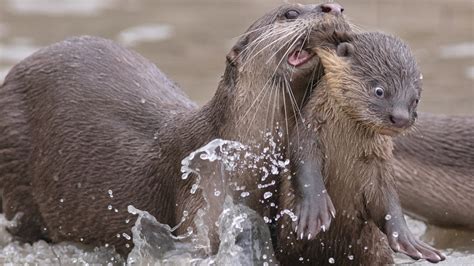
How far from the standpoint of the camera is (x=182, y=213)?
4.23 meters

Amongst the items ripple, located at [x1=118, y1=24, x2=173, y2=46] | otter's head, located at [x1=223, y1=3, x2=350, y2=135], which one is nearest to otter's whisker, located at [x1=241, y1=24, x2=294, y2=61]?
otter's head, located at [x1=223, y1=3, x2=350, y2=135]

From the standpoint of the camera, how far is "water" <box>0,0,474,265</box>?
283 inches

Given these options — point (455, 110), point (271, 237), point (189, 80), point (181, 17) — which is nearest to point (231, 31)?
point (181, 17)

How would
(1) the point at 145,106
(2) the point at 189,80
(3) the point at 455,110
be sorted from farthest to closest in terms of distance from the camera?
(2) the point at 189,80
(3) the point at 455,110
(1) the point at 145,106

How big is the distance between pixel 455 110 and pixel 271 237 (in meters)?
2.74

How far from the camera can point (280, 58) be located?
3973 millimetres

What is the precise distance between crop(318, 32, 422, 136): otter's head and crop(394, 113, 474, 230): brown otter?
5.03 feet

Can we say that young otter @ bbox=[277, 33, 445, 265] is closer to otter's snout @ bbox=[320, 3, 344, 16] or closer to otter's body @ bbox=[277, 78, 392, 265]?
otter's body @ bbox=[277, 78, 392, 265]

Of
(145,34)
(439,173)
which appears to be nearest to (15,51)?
(145,34)

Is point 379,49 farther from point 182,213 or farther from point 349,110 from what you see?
point 182,213

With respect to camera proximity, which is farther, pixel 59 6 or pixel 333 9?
pixel 59 6

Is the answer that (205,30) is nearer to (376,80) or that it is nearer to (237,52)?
(237,52)

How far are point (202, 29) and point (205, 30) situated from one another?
0.09 feet

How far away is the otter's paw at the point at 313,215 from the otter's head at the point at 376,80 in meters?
0.25
